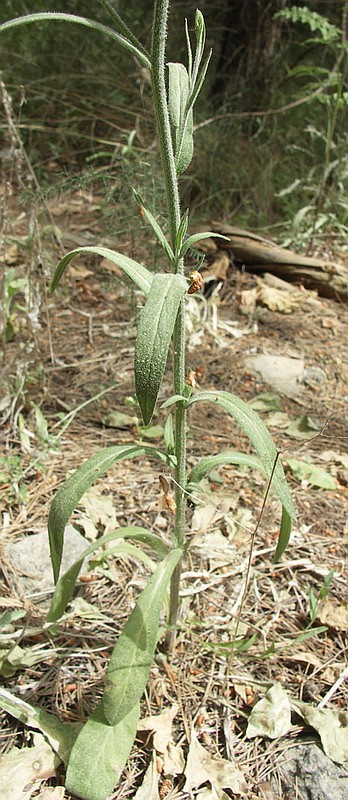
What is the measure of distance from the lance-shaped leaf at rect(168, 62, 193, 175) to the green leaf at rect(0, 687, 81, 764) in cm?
123

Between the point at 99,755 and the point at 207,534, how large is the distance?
0.82m

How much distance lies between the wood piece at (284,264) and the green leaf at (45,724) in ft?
8.01

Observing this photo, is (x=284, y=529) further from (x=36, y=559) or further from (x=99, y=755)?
(x=36, y=559)

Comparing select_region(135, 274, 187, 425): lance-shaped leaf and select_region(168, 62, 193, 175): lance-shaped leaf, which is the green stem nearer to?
select_region(168, 62, 193, 175): lance-shaped leaf

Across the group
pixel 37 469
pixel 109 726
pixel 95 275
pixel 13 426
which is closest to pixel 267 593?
pixel 109 726

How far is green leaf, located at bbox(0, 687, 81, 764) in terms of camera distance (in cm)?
148

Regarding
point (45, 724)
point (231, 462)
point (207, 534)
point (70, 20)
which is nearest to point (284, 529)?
point (231, 462)

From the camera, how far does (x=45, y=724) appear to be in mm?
1516

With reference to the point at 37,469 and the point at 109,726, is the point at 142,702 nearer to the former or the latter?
the point at 109,726

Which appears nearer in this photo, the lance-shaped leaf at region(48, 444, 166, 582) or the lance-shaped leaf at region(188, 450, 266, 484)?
the lance-shaped leaf at region(48, 444, 166, 582)

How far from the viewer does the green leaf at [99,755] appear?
1.36 metres

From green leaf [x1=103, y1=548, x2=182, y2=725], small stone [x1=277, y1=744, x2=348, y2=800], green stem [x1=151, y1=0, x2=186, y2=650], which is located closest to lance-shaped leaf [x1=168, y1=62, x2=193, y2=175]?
green stem [x1=151, y1=0, x2=186, y2=650]

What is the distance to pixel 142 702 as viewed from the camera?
1.63m

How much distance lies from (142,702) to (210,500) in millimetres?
731
